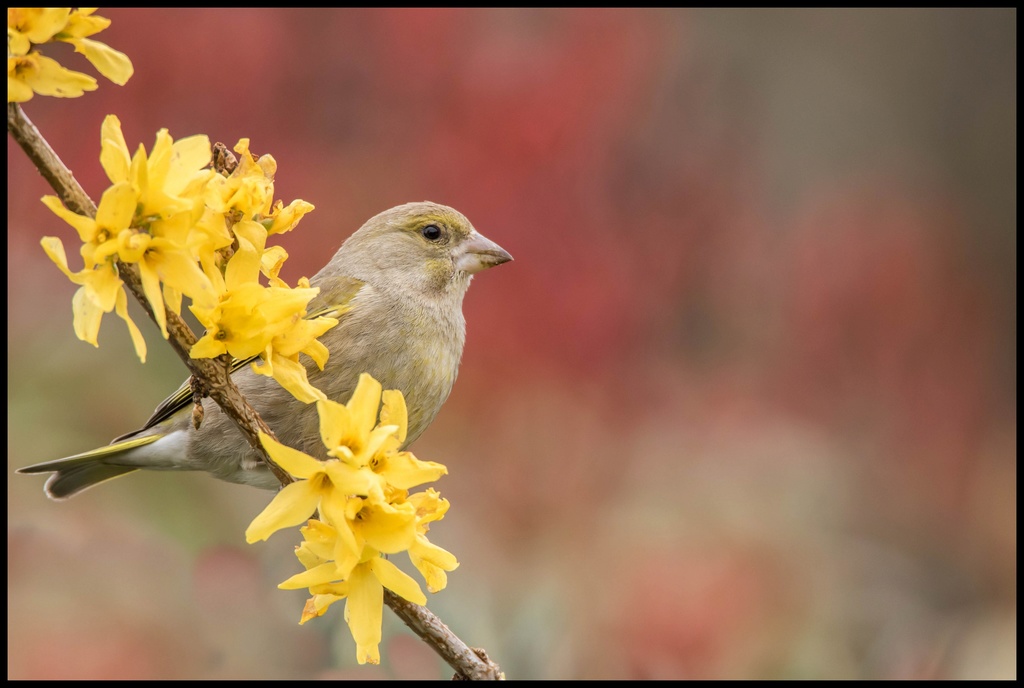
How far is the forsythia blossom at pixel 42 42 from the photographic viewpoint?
4.45 ft

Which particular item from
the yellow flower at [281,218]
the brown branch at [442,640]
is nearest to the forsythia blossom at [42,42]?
the yellow flower at [281,218]

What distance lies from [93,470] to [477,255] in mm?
1276

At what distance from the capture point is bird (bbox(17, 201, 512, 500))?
282 cm

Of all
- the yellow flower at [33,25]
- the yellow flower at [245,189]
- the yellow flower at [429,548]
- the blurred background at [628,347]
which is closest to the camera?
the yellow flower at [33,25]

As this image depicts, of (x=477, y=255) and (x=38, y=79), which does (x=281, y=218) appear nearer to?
(x=38, y=79)

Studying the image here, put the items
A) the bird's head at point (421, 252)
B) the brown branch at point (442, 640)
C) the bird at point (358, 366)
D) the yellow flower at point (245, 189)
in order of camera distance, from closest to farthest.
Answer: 1. the yellow flower at point (245, 189)
2. the brown branch at point (442, 640)
3. the bird at point (358, 366)
4. the bird's head at point (421, 252)

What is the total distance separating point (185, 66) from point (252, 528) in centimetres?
423

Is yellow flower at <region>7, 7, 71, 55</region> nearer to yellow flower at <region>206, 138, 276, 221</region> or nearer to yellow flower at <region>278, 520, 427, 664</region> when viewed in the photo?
yellow flower at <region>206, 138, 276, 221</region>

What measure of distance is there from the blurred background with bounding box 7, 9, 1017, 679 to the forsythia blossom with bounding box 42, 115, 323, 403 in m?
2.06

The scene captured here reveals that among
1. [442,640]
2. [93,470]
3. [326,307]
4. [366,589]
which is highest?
[326,307]

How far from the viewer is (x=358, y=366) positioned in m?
2.84

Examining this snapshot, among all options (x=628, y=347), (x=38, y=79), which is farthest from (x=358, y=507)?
(x=628, y=347)

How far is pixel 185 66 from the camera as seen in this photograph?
5.11 meters

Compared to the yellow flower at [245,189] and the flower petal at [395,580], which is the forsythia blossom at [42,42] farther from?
the flower petal at [395,580]
